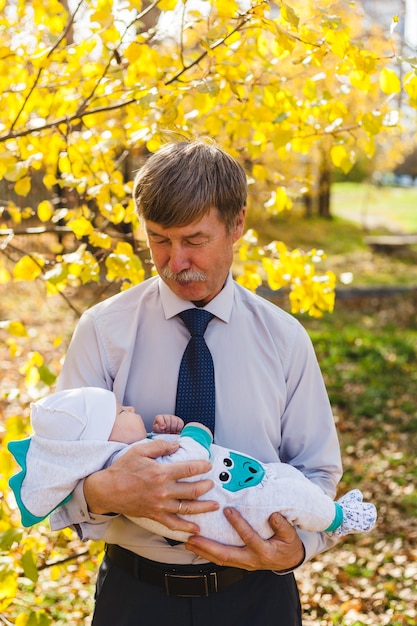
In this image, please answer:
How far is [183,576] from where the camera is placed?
2.09m

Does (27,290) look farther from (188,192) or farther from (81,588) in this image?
(188,192)

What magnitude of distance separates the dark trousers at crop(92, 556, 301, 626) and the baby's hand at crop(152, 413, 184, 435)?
0.45m

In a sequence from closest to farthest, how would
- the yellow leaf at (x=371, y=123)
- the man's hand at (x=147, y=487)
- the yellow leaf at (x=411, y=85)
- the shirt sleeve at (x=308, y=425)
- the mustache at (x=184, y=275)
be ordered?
the man's hand at (x=147, y=487), the mustache at (x=184, y=275), the shirt sleeve at (x=308, y=425), the yellow leaf at (x=411, y=85), the yellow leaf at (x=371, y=123)

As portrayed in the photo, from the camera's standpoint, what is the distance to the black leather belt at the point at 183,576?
82.4 inches

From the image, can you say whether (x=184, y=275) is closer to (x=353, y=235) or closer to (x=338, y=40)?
(x=338, y=40)

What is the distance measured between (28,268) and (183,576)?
1.49m

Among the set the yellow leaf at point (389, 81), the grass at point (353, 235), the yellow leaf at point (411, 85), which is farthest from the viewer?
the grass at point (353, 235)

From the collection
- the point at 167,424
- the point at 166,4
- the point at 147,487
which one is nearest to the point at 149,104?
the point at 166,4

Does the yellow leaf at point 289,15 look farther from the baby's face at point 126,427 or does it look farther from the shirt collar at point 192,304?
the baby's face at point 126,427

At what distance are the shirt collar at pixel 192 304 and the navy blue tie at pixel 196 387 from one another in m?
0.11

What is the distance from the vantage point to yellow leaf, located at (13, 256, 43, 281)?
3.02 metres

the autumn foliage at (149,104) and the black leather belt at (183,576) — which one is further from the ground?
the autumn foliage at (149,104)

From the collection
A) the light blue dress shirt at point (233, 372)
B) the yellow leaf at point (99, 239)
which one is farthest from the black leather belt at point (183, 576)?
the yellow leaf at point (99, 239)

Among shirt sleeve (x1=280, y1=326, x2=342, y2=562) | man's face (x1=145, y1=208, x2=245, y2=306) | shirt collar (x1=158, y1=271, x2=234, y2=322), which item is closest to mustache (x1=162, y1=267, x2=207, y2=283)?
man's face (x1=145, y1=208, x2=245, y2=306)
